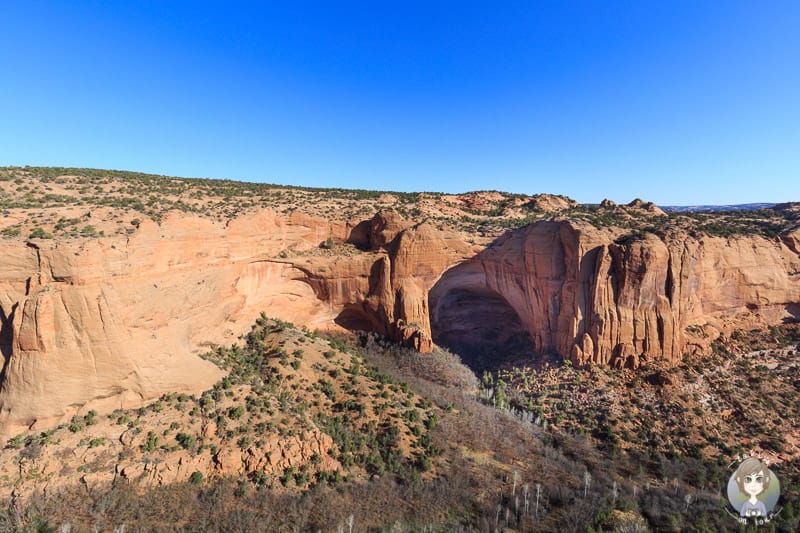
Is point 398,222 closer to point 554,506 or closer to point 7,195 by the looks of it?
point 554,506

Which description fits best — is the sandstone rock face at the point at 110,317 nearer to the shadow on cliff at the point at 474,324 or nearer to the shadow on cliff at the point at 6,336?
the shadow on cliff at the point at 6,336

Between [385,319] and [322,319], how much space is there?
17.8 feet

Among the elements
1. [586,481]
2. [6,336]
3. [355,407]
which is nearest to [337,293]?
[355,407]

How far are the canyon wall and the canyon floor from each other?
0.22 m

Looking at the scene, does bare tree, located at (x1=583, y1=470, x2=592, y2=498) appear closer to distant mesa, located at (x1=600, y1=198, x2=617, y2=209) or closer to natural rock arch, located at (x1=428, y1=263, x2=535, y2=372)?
natural rock arch, located at (x1=428, y1=263, x2=535, y2=372)

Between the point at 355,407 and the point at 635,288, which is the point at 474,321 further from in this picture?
the point at 355,407

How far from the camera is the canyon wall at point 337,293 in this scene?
14914mm

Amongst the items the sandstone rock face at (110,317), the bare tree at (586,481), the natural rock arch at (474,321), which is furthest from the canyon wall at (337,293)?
the bare tree at (586,481)

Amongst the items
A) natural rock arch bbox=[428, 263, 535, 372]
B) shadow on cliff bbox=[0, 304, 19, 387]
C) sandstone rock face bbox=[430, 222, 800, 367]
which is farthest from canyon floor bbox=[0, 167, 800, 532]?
natural rock arch bbox=[428, 263, 535, 372]

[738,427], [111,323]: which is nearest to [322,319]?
[111,323]

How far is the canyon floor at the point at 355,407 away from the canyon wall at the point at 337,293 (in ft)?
0.73

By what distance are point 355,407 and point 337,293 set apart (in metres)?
10.5

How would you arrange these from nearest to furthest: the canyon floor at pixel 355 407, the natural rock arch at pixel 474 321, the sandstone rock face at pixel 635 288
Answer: the canyon floor at pixel 355 407 → the sandstone rock face at pixel 635 288 → the natural rock arch at pixel 474 321

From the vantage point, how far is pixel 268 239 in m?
25.5
